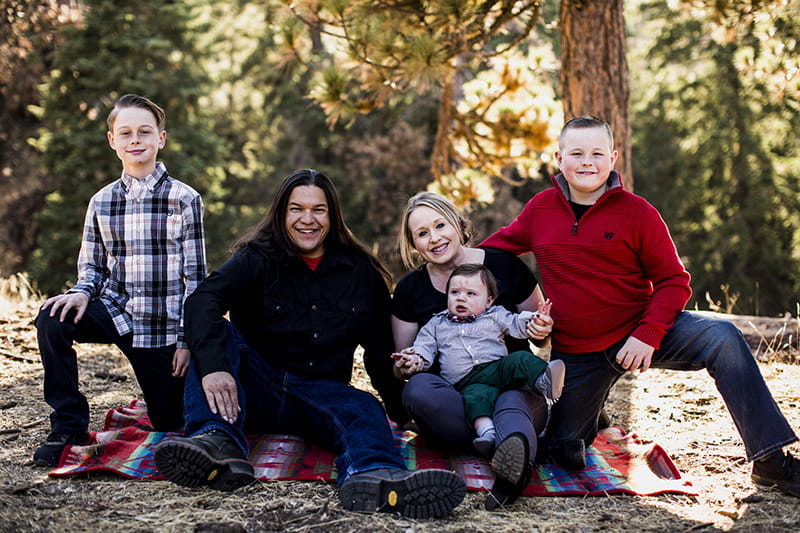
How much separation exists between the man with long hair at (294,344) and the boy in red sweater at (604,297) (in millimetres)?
832

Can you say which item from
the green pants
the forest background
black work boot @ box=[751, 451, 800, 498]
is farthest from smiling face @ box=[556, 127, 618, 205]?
the forest background

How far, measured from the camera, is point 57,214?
1356 centimetres

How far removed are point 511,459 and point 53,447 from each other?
1.99 m

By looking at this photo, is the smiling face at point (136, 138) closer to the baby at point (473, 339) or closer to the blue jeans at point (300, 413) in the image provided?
the blue jeans at point (300, 413)

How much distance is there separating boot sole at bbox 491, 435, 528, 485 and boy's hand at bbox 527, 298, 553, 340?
1.96 ft

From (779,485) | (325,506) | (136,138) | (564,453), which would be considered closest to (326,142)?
(136,138)

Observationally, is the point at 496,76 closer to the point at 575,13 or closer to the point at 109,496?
the point at 575,13

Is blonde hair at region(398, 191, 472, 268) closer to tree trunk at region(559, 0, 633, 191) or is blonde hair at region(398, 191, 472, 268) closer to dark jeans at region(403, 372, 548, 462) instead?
dark jeans at region(403, 372, 548, 462)

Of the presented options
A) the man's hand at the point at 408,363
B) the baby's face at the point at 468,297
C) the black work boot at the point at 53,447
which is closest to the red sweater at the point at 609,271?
the baby's face at the point at 468,297

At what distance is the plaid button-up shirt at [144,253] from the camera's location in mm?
3312

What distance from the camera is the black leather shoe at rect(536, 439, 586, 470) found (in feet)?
10.2

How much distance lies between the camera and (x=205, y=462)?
265 cm

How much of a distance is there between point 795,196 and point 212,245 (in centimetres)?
1265

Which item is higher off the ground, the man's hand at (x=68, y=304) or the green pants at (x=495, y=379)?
the man's hand at (x=68, y=304)
